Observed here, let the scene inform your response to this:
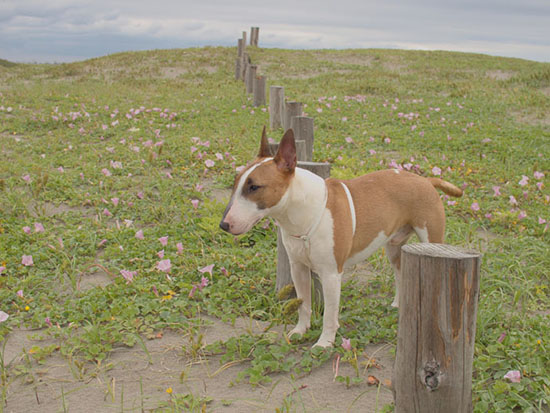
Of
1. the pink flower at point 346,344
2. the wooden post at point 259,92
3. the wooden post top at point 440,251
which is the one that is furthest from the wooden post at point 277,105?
the wooden post top at point 440,251

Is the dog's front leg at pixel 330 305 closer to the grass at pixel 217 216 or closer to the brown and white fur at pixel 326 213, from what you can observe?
the brown and white fur at pixel 326 213

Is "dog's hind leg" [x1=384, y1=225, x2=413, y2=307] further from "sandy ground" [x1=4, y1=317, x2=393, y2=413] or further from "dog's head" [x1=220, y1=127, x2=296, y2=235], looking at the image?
"dog's head" [x1=220, y1=127, x2=296, y2=235]

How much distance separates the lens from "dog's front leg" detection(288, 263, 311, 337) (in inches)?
157

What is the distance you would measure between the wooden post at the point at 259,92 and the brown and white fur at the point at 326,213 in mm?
10699

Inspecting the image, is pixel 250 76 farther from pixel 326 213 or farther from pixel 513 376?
pixel 513 376

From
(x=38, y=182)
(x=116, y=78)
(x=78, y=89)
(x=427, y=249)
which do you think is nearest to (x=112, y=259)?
(x=38, y=182)

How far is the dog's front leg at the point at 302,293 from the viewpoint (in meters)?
3.99

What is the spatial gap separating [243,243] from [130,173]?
3.40 m

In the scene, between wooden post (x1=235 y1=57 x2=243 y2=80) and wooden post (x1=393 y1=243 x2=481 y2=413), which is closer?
wooden post (x1=393 y1=243 x2=481 y2=413)

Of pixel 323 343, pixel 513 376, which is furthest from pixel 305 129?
pixel 513 376

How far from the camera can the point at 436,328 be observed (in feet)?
8.20

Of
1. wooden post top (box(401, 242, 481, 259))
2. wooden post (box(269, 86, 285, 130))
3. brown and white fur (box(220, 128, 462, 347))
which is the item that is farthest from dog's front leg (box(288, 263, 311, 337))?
wooden post (box(269, 86, 285, 130))

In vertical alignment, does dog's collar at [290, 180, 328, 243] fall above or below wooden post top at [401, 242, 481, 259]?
below

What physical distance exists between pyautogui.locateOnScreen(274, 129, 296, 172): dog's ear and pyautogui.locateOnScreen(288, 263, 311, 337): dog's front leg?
3.01ft
